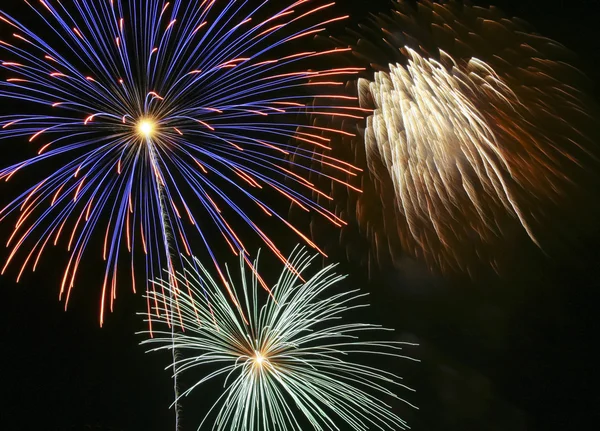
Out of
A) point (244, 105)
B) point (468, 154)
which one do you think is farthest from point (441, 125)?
point (244, 105)

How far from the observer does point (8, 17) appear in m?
9.41

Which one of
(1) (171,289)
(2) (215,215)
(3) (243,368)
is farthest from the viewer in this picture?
(3) (243,368)

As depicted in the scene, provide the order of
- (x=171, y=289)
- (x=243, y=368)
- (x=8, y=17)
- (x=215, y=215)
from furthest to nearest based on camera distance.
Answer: (x=243, y=368), (x=171, y=289), (x=215, y=215), (x=8, y=17)

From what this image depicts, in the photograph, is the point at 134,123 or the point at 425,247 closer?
the point at 134,123

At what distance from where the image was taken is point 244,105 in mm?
9961

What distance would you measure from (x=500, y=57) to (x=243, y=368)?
6951mm

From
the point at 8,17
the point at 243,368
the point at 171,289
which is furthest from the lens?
the point at 243,368

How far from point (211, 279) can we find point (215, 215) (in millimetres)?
1761

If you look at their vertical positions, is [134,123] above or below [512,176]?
above

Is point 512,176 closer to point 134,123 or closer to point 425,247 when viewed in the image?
point 425,247

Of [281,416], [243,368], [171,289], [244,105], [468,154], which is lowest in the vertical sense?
[281,416]

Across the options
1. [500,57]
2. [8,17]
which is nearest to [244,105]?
[8,17]

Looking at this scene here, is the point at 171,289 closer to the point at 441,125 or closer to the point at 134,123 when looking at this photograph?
the point at 134,123

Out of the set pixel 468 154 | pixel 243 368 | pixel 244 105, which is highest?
pixel 244 105
